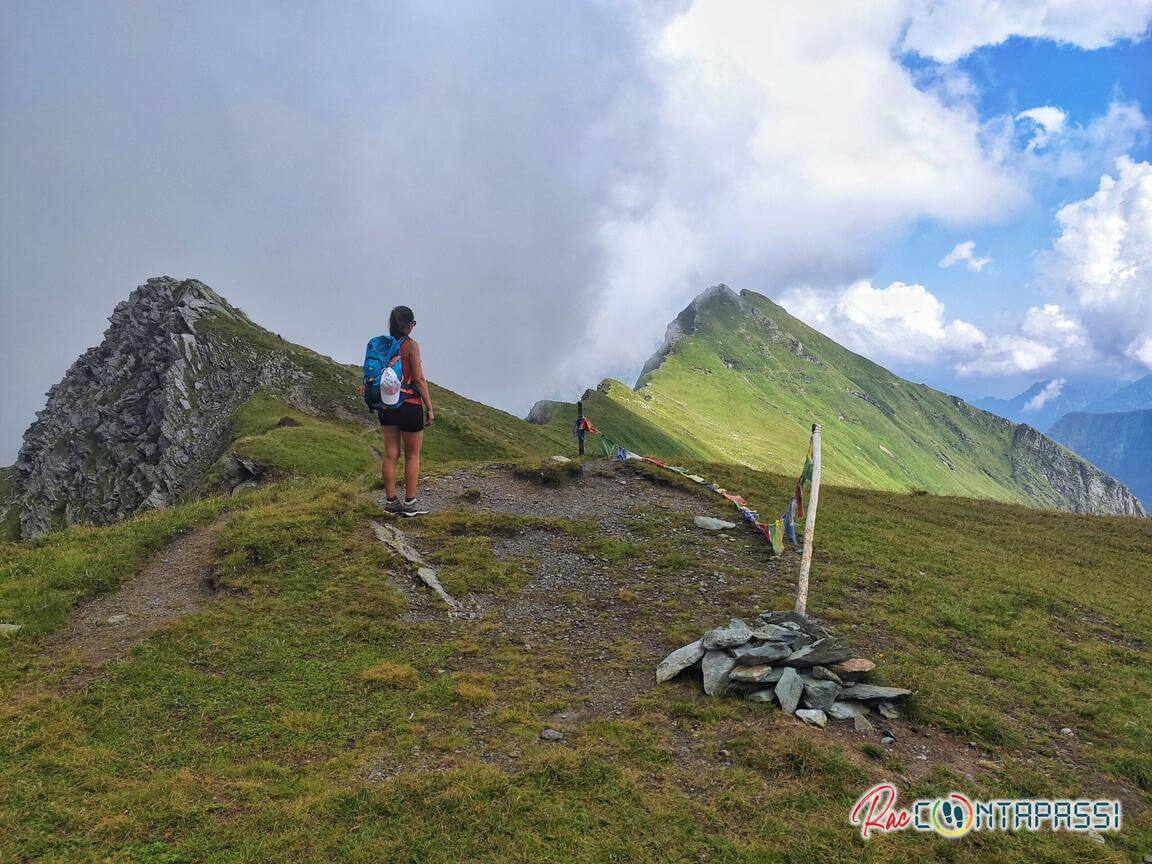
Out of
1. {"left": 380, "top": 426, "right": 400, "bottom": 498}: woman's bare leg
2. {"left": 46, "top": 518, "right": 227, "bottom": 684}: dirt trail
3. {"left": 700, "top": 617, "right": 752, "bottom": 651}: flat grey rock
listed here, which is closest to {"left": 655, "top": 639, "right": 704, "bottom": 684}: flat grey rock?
{"left": 700, "top": 617, "right": 752, "bottom": 651}: flat grey rock

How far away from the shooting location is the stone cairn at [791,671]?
8758 mm

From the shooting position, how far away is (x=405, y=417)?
44.3 ft

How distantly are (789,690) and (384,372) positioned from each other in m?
10.2

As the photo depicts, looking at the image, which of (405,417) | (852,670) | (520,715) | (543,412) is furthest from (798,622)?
(543,412)

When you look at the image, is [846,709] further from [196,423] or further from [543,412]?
[543,412]

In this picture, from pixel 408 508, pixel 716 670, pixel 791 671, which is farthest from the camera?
pixel 408 508

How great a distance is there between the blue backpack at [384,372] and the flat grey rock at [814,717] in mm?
10116

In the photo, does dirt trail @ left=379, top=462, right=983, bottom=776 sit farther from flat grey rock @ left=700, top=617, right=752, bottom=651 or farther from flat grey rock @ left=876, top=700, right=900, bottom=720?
flat grey rock @ left=700, top=617, right=752, bottom=651

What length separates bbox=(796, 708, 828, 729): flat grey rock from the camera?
27.5 feet

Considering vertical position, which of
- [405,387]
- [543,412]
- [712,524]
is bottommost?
[712,524]

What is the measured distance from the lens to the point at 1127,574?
2094cm

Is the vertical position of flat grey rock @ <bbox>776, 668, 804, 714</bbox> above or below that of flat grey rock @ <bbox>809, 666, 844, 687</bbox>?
below

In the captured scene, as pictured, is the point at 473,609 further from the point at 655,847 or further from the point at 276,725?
the point at 655,847
